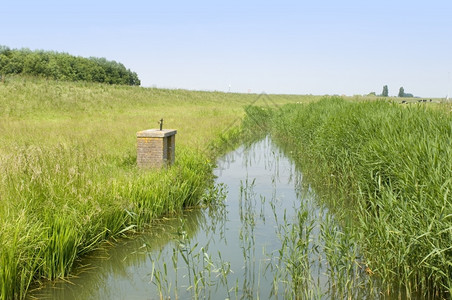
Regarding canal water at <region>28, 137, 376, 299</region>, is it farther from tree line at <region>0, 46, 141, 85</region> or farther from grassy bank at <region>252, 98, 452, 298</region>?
tree line at <region>0, 46, 141, 85</region>

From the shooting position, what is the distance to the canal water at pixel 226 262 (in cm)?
458

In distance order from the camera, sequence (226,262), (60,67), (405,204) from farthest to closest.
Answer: (60,67) → (226,262) → (405,204)

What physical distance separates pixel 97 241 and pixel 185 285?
1.72 m

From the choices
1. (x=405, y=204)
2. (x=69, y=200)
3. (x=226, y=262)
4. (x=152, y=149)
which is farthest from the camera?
(x=152, y=149)

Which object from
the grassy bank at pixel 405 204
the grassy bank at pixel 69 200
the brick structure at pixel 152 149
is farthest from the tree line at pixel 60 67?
the grassy bank at pixel 405 204

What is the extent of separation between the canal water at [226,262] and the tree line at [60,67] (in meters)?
38.8

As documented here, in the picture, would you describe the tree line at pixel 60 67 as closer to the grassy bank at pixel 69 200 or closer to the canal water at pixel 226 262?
the grassy bank at pixel 69 200

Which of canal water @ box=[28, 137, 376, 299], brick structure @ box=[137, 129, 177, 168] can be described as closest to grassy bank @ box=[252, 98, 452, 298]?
canal water @ box=[28, 137, 376, 299]

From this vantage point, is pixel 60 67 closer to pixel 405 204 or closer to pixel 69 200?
pixel 69 200

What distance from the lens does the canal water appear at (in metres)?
4.58

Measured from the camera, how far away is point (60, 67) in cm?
6994

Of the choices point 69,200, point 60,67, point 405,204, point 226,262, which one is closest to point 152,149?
point 69,200

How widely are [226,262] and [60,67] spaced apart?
71118 mm

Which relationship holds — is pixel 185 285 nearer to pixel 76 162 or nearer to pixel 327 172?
pixel 76 162
